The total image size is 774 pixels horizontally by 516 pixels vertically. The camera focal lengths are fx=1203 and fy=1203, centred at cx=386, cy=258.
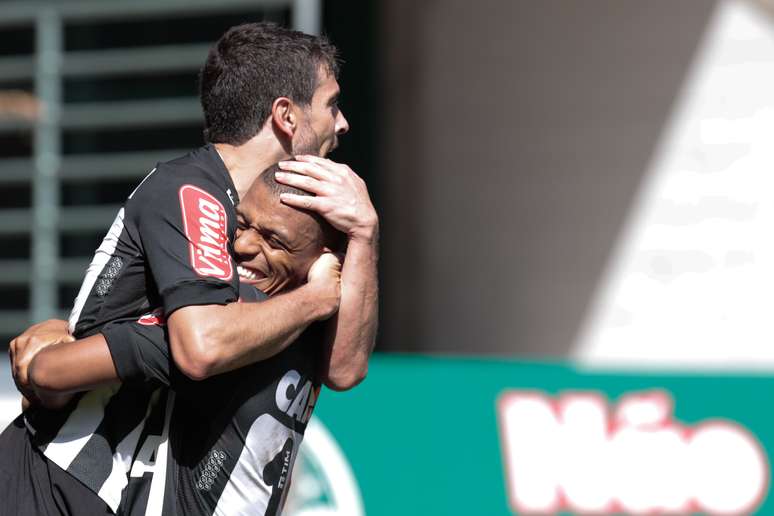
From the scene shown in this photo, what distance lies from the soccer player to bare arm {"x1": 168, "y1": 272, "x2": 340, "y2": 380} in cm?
11

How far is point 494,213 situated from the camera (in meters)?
10.1

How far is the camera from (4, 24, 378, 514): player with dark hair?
2496 mm

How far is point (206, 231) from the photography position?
2.55 metres

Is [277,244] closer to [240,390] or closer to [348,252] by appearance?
[348,252]

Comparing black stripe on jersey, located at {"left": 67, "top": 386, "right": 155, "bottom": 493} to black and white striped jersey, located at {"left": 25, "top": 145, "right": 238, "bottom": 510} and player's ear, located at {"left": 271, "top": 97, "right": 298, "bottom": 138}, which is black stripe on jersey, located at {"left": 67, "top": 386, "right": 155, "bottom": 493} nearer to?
black and white striped jersey, located at {"left": 25, "top": 145, "right": 238, "bottom": 510}

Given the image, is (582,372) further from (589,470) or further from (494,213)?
(494,213)

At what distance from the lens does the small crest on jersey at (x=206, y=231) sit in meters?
2.52

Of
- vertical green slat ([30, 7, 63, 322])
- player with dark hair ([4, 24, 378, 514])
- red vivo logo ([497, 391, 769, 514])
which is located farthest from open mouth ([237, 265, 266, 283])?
vertical green slat ([30, 7, 63, 322])

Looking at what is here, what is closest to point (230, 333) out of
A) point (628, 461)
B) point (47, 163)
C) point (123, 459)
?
point (123, 459)

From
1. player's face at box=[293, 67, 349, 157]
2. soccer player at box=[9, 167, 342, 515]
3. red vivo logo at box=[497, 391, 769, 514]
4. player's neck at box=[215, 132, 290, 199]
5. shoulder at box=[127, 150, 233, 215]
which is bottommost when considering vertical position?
red vivo logo at box=[497, 391, 769, 514]

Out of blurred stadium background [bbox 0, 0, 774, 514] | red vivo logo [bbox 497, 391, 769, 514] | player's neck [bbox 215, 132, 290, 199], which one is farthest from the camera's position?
blurred stadium background [bbox 0, 0, 774, 514]

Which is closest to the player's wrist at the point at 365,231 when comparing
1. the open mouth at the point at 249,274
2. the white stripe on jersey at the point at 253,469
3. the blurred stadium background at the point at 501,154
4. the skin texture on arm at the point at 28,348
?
the open mouth at the point at 249,274

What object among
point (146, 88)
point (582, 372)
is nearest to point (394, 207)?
point (146, 88)

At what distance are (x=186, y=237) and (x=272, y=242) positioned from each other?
0.64ft
